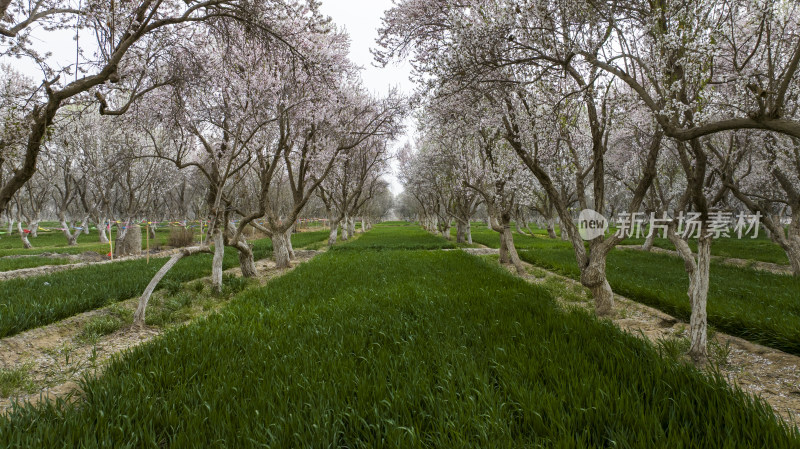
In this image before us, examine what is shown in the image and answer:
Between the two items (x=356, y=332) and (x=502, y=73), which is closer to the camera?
(x=356, y=332)

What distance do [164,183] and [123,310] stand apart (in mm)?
30505

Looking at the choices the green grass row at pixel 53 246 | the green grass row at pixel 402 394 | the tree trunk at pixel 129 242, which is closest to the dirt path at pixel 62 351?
the green grass row at pixel 402 394

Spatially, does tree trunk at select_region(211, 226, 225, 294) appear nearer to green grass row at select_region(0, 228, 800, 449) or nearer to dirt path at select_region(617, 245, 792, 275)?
green grass row at select_region(0, 228, 800, 449)

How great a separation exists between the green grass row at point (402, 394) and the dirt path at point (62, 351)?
0.79 metres

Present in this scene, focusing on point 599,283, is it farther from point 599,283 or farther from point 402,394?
point 402,394

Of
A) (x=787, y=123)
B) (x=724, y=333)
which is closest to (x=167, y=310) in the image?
(x=787, y=123)

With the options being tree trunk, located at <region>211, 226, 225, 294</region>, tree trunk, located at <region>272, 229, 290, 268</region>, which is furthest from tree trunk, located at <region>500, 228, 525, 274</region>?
tree trunk, located at <region>211, 226, 225, 294</region>

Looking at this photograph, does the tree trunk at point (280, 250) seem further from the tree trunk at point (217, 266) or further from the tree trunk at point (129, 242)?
the tree trunk at point (129, 242)

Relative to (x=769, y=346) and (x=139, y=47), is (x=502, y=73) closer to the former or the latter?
(x=769, y=346)

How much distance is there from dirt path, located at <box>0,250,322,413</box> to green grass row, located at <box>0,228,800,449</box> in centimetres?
79

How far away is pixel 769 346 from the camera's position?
5.10 meters

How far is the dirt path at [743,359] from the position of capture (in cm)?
353

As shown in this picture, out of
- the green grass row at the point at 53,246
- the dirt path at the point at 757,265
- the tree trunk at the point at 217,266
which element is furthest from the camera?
the green grass row at the point at 53,246

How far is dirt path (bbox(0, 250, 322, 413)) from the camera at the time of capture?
3879mm
